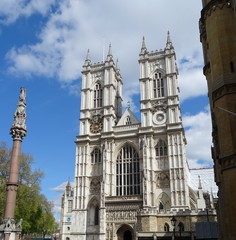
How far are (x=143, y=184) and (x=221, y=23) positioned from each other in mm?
26830

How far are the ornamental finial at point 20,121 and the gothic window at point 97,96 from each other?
A: 25078 mm

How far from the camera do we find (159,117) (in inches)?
Answer: 1786

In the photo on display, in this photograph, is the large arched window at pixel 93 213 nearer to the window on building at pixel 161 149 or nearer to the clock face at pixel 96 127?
the clock face at pixel 96 127

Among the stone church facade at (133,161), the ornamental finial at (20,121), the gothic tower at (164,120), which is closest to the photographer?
the ornamental finial at (20,121)

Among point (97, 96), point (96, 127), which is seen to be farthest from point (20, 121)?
point (97, 96)

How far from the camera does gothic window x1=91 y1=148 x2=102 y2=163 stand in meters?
46.2

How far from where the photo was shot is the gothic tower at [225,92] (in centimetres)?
1452

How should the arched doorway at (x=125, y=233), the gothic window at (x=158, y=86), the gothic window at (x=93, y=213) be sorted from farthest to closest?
the gothic window at (x=158, y=86) < the gothic window at (x=93, y=213) < the arched doorway at (x=125, y=233)

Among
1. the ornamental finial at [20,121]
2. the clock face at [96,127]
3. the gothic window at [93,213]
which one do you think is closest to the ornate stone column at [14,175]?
the ornamental finial at [20,121]

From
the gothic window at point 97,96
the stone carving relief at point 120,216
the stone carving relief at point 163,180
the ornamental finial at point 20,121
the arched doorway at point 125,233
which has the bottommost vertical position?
the arched doorway at point 125,233

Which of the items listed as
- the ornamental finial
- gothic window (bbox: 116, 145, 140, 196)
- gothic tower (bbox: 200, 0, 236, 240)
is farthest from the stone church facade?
gothic tower (bbox: 200, 0, 236, 240)

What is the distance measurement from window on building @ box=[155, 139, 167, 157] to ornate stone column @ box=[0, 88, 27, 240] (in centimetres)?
2320

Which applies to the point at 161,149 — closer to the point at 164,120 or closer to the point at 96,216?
the point at 164,120

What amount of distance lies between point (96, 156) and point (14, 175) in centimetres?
2475
